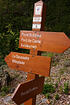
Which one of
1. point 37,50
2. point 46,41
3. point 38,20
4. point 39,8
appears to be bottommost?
point 37,50

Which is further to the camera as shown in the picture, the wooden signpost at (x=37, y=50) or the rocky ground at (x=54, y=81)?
the rocky ground at (x=54, y=81)

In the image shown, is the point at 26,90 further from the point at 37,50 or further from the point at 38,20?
the point at 38,20

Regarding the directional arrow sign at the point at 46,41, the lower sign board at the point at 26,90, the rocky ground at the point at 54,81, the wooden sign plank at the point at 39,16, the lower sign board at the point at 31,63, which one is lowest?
the rocky ground at the point at 54,81

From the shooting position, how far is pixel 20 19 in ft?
27.7

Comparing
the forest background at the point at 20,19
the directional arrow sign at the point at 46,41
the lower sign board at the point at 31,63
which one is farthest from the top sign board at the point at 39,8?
the forest background at the point at 20,19

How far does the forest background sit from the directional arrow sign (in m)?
4.86

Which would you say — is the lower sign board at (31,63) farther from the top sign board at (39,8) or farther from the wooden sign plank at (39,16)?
the top sign board at (39,8)

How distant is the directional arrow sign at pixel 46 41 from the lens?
2189 millimetres

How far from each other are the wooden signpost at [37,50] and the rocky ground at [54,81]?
1.35 m

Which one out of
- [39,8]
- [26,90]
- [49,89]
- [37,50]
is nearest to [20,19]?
[49,89]

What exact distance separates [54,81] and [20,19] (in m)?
5.13

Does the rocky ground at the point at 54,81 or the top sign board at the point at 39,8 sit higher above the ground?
the top sign board at the point at 39,8

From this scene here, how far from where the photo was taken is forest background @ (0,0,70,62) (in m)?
7.69

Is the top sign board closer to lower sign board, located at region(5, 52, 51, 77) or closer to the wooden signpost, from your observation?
the wooden signpost
